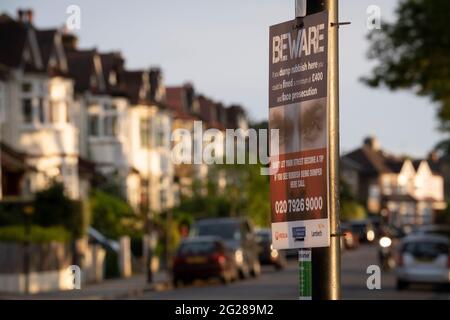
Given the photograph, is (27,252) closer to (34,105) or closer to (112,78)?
(34,105)

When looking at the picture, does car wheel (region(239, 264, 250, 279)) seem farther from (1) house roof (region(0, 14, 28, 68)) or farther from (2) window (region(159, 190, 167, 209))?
(2) window (region(159, 190, 167, 209))

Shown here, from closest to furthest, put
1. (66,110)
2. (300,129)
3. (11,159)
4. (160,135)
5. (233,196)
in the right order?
1. (300,129)
2. (11,159)
3. (66,110)
4. (233,196)
5. (160,135)

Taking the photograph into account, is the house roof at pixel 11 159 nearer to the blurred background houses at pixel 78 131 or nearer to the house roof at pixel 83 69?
the blurred background houses at pixel 78 131

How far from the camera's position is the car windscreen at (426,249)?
35281mm

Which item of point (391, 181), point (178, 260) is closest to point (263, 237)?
point (178, 260)

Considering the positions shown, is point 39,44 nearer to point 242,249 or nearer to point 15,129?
point 15,129

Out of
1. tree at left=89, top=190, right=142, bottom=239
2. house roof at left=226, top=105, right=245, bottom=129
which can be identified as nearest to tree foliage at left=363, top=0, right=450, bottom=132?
tree at left=89, top=190, right=142, bottom=239

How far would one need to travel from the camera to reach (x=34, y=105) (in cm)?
5334

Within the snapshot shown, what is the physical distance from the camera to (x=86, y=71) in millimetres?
64625

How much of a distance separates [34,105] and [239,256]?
48.2 feet

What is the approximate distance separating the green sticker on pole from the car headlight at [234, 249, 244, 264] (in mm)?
31562

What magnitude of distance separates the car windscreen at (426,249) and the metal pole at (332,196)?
25.9m
